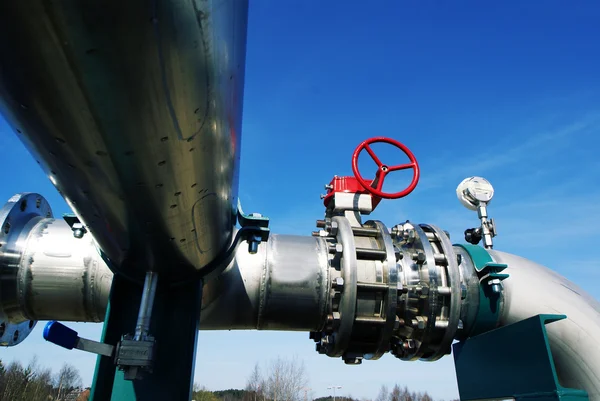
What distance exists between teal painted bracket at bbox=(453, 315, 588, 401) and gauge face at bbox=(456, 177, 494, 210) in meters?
0.98

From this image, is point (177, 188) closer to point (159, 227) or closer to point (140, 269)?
point (159, 227)

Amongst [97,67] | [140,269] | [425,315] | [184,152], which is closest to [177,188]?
[184,152]

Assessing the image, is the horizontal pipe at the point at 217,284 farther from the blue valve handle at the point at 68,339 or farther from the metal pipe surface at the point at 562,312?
the metal pipe surface at the point at 562,312

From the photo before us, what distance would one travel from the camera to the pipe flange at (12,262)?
2.12 m

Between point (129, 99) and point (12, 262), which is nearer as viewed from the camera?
point (129, 99)

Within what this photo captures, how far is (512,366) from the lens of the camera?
195 centimetres

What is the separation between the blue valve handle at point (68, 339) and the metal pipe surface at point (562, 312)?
1.95 meters

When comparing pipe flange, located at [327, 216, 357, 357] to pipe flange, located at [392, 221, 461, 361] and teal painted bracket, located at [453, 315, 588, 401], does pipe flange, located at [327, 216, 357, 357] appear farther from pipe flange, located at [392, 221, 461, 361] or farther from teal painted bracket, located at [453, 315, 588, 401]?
teal painted bracket, located at [453, 315, 588, 401]

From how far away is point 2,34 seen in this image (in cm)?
68

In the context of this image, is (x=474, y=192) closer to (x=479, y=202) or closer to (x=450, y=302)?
(x=479, y=202)

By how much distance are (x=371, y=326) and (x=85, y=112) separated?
175 cm

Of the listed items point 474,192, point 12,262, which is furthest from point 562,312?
point 12,262

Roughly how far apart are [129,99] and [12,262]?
1768 mm

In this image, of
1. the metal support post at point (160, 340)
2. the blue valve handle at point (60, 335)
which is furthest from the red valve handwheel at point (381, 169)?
the blue valve handle at point (60, 335)
